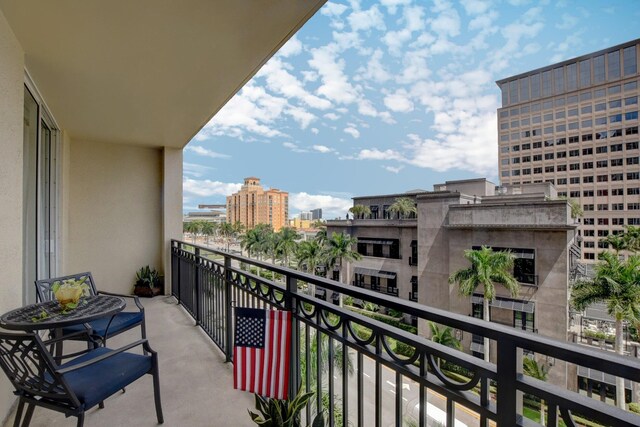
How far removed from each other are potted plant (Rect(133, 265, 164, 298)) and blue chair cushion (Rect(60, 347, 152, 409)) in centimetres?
348

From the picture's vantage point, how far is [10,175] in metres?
2.07

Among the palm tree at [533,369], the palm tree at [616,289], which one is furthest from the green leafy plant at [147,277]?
the palm tree at [616,289]

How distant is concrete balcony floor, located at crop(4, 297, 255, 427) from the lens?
1954 mm

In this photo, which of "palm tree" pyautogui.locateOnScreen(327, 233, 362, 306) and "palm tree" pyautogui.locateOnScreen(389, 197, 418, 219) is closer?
"palm tree" pyautogui.locateOnScreen(327, 233, 362, 306)

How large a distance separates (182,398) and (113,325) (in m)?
0.85

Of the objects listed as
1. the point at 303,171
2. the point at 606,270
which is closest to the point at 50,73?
the point at 606,270

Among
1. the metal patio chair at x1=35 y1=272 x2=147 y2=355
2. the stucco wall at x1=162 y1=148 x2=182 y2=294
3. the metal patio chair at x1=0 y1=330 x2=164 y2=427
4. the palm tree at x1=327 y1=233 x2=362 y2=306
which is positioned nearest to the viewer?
the metal patio chair at x1=0 y1=330 x2=164 y2=427

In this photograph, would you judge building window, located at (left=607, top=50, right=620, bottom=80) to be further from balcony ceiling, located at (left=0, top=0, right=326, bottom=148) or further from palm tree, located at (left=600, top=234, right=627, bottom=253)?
balcony ceiling, located at (left=0, top=0, right=326, bottom=148)

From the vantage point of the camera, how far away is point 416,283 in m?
19.7

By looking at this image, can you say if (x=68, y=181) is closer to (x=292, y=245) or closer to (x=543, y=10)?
(x=292, y=245)

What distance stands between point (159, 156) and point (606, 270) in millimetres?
15449

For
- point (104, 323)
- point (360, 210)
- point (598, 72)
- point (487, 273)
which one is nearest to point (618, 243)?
point (487, 273)

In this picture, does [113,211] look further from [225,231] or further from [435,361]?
[225,231]

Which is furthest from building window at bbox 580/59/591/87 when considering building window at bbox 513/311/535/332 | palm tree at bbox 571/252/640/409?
building window at bbox 513/311/535/332
